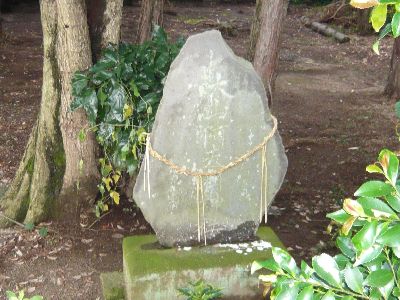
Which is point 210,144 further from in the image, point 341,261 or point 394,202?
point 394,202

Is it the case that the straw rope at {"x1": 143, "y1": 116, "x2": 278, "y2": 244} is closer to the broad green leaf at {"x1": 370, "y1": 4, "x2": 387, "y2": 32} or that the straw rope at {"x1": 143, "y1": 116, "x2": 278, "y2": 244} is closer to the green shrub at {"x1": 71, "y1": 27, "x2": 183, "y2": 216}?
the green shrub at {"x1": 71, "y1": 27, "x2": 183, "y2": 216}

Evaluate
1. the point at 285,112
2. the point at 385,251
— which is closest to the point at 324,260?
the point at 385,251

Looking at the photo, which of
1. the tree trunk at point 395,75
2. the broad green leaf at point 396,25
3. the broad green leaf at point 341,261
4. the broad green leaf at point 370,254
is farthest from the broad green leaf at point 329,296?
the tree trunk at point 395,75

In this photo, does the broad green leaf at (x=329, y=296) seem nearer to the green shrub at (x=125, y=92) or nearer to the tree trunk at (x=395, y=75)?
the green shrub at (x=125, y=92)

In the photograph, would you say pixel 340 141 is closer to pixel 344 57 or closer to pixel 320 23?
pixel 344 57

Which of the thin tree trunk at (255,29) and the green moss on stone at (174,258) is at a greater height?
the thin tree trunk at (255,29)

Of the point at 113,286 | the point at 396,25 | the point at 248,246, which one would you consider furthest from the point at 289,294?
the point at 113,286

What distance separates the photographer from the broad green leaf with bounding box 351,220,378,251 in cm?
129

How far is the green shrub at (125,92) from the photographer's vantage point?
4.09 m

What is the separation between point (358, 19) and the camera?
15.2 metres

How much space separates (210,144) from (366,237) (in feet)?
5.64

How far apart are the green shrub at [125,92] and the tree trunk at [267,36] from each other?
1080mm

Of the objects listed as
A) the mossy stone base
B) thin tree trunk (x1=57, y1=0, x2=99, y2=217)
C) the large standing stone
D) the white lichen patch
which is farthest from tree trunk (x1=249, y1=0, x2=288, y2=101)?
the mossy stone base

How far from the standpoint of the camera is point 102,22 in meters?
4.54
